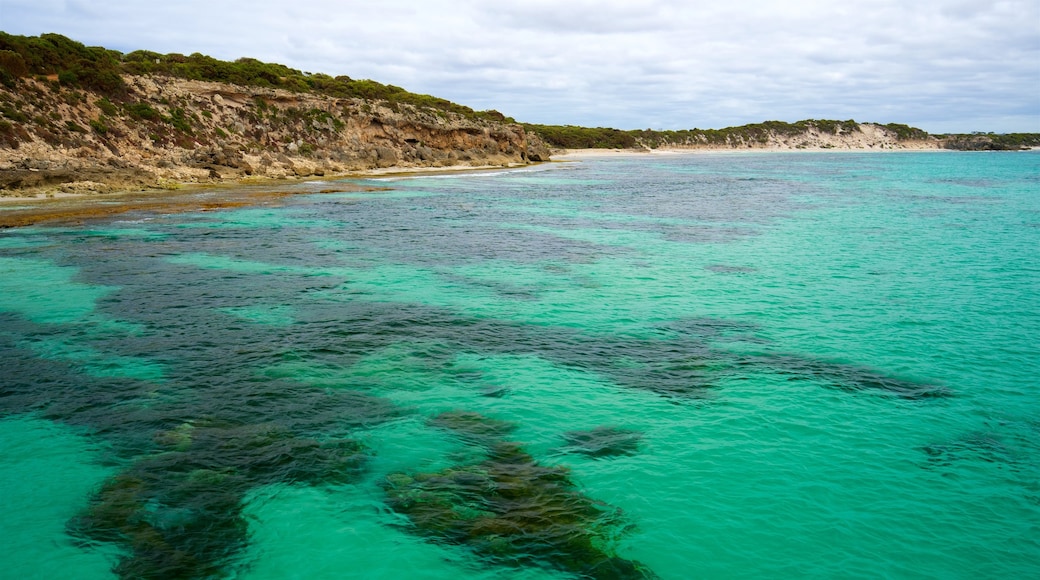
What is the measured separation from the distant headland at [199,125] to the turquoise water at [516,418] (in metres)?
22.9

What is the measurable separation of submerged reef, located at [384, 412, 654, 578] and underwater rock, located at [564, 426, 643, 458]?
66 cm

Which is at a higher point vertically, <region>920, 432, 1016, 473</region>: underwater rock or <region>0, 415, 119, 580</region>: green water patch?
<region>0, 415, 119, 580</region>: green water patch

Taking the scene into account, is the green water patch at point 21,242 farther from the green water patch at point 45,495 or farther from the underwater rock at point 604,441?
the underwater rock at point 604,441

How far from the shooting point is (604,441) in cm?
842

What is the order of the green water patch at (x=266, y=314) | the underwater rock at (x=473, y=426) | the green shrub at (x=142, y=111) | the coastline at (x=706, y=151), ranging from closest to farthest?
the underwater rock at (x=473, y=426), the green water patch at (x=266, y=314), the green shrub at (x=142, y=111), the coastline at (x=706, y=151)

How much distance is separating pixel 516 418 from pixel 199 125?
50550 mm

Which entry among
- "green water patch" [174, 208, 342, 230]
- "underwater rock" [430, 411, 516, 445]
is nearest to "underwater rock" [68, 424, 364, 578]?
"underwater rock" [430, 411, 516, 445]

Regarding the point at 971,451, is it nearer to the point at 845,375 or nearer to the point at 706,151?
the point at 845,375

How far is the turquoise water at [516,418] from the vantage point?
635cm

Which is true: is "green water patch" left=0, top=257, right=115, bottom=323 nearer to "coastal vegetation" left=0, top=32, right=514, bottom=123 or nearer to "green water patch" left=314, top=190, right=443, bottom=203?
"green water patch" left=314, top=190, right=443, bottom=203

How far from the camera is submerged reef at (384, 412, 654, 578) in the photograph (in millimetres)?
6074

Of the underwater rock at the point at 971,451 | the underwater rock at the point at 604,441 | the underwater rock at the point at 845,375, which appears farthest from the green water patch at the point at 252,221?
the underwater rock at the point at 971,451

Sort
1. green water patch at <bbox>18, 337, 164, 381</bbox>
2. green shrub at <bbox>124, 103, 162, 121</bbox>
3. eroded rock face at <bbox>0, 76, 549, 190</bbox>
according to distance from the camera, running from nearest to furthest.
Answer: green water patch at <bbox>18, 337, 164, 381</bbox>, eroded rock face at <bbox>0, 76, 549, 190</bbox>, green shrub at <bbox>124, 103, 162, 121</bbox>

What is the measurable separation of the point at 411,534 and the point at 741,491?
12.1ft
